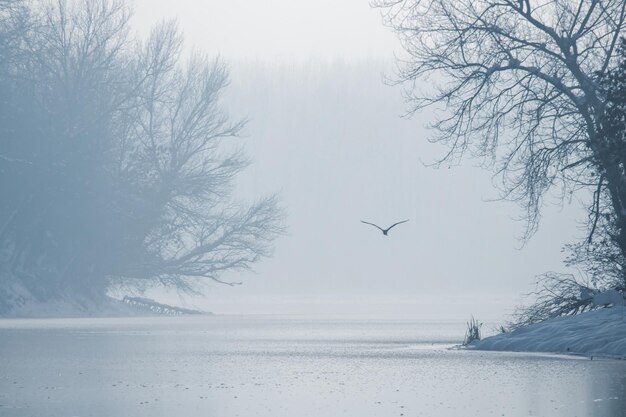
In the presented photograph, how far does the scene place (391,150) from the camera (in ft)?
425

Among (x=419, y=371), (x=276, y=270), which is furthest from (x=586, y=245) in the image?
(x=276, y=270)

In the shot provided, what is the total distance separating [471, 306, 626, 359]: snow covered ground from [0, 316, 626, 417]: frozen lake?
96cm

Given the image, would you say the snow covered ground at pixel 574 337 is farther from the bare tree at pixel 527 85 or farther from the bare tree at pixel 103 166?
the bare tree at pixel 103 166

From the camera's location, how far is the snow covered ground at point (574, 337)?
2166 cm

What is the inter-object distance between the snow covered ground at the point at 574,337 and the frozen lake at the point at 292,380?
956mm

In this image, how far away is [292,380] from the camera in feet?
55.3

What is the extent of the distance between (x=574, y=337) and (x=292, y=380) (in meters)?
7.78

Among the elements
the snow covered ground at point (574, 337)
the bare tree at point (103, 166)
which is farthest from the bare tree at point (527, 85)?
the bare tree at point (103, 166)

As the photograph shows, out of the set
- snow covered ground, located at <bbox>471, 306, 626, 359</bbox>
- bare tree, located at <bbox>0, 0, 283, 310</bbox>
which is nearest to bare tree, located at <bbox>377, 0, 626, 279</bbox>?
snow covered ground, located at <bbox>471, 306, 626, 359</bbox>

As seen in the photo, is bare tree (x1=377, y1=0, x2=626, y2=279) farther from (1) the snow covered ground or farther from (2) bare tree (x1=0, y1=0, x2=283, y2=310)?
(2) bare tree (x1=0, y1=0, x2=283, y2=310)

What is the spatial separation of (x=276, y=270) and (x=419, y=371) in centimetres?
9169

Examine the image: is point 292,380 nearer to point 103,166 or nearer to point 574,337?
point 574,337

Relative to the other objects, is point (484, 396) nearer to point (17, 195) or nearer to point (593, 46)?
point (593, 46)

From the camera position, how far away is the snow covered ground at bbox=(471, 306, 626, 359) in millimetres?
21656
